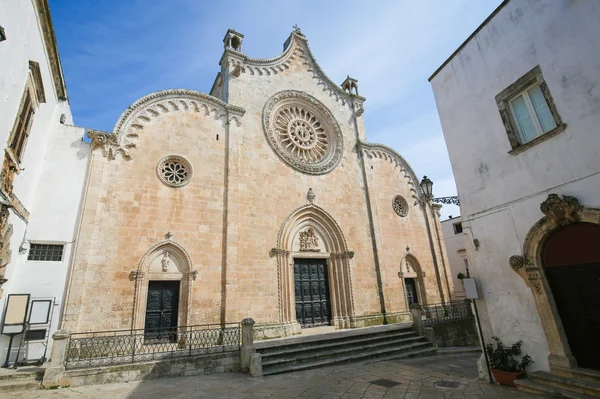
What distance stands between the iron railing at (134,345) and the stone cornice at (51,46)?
8359mm

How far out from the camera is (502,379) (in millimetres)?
6184

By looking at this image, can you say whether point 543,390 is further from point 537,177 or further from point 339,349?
point 339,349

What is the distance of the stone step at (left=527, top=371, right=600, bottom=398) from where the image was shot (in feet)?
16.2

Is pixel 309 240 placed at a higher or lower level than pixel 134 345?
higher

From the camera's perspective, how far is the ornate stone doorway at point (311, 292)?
1311 cm

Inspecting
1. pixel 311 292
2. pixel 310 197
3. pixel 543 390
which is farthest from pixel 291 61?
pixel 543 390

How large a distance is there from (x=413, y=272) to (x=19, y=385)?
52.4 feet

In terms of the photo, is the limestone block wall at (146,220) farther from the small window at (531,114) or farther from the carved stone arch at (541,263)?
the small window at (531,114)

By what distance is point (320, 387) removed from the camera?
6.83 meters

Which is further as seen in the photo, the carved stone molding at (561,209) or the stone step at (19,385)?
the stone step at (19,385)

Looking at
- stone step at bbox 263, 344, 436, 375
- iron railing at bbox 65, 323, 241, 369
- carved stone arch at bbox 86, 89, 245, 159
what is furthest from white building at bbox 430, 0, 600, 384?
carved stone arch at bbox 86, 89, 245, 159

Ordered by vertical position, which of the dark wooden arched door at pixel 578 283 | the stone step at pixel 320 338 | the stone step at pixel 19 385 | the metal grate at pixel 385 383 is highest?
the dark wooden arched door at pixel 578 283

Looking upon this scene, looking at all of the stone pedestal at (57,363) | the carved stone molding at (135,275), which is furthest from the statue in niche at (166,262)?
the stone pedestal at (57,363)

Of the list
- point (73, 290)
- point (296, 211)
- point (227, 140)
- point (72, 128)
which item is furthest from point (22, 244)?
point (296, 211)
